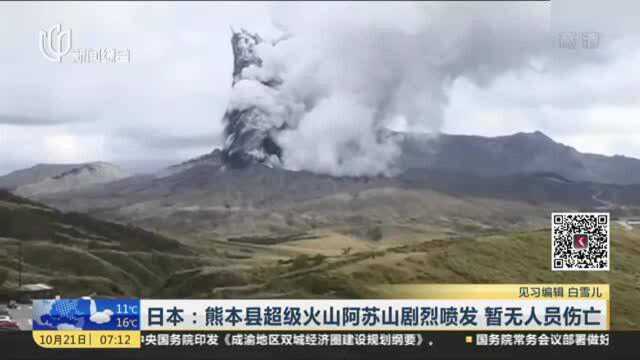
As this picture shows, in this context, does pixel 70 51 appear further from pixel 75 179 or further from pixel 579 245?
pixel 579 245

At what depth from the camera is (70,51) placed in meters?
7.89

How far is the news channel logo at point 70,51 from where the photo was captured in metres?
7.88

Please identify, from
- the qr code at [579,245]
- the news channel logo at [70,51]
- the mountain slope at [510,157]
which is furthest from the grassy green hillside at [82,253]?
the qr code at [579,245]

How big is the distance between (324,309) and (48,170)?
9.99 feet

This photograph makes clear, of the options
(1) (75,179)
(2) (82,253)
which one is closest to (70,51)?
(1) (75,179)

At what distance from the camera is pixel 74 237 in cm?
796

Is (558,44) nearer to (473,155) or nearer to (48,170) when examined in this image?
(473,155)

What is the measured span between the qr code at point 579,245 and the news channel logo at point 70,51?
181 inches

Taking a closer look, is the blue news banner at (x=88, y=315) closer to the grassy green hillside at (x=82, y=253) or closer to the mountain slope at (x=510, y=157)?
the grassy green hillside at (x=82, y=253)

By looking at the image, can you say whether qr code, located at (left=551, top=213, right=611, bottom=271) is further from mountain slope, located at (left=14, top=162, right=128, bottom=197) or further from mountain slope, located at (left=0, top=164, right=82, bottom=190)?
mountain slope, located at (left=0, top=164, right=82, bottom=190)

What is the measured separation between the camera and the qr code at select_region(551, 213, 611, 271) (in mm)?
8172

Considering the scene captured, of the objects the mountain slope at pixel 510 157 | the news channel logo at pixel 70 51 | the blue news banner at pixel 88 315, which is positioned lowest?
the blue news banner at pixel 88 315

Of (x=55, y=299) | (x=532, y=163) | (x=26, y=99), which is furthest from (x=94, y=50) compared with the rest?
(x=532, y=163)

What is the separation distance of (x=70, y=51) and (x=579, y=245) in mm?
5435
